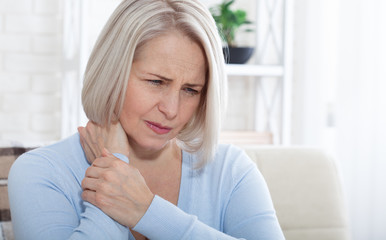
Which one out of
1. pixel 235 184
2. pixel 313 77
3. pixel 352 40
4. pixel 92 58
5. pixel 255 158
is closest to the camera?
pixel 92 58

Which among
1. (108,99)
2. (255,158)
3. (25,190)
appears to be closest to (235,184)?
(255,158)

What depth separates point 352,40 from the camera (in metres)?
2.41

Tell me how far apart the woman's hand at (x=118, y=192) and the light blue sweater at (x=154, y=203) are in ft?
0.05

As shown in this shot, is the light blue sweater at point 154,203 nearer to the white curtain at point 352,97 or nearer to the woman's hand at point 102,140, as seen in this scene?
the woman's hand at point 102,140

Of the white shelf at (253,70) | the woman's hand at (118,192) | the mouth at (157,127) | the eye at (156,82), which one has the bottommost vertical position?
the woman's hand at (118,192)

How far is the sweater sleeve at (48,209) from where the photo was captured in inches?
41.5

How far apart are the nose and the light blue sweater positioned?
16 centimetres

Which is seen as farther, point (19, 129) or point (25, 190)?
point (19, 129)

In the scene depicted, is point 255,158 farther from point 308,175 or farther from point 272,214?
point 272,214

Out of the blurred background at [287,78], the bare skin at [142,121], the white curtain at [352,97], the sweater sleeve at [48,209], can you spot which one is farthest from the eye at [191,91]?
the white curtain at [352,97]

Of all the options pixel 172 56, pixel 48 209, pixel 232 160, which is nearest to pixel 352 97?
pixel 232 160

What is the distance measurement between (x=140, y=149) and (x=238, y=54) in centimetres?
125

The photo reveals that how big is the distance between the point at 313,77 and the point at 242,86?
42cm

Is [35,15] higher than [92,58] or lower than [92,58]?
higher
